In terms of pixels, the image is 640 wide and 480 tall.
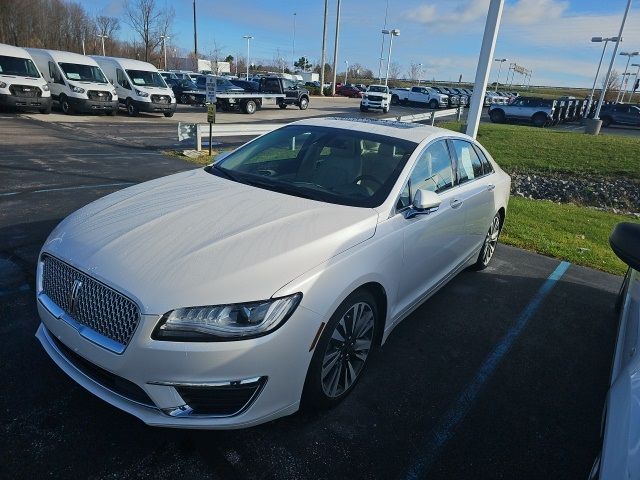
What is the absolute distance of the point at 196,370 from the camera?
2086 mm

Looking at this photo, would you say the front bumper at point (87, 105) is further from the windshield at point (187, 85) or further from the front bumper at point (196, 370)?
the front bumper at point (196, 370)

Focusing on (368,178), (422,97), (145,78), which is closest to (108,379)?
(368,178)

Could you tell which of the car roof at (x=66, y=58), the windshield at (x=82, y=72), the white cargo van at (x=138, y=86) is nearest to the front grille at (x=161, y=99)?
the white cargo van at (x=138, y=86)

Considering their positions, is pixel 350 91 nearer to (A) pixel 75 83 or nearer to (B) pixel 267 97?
(B) pixel 267 97

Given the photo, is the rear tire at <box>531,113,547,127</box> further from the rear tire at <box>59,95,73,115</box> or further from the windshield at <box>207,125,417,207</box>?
the windshield at <box>207,125,417,207</box>

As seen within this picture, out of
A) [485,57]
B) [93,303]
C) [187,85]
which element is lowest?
[187,85]

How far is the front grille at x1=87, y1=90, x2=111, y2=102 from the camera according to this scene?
18.2 m

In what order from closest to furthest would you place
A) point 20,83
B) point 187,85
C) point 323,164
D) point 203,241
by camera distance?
point 203,241 → point 323,164 → point 20,83 → point 187,85

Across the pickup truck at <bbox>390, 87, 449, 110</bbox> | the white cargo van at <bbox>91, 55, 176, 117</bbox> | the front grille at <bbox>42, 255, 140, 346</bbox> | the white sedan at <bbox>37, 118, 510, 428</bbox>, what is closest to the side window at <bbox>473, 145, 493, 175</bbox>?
the white sedan at <bbox>37, 118, 510, 428</bbox>

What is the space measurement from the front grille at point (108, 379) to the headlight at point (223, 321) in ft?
1.11

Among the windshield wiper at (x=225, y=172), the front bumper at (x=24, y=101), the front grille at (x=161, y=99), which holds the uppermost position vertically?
the windshield wiper at (x=225, y=172)

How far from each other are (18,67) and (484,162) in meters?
18.6

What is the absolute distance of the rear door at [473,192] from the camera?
4.15 meters

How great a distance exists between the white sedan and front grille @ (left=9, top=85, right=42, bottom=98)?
55.0 feet
